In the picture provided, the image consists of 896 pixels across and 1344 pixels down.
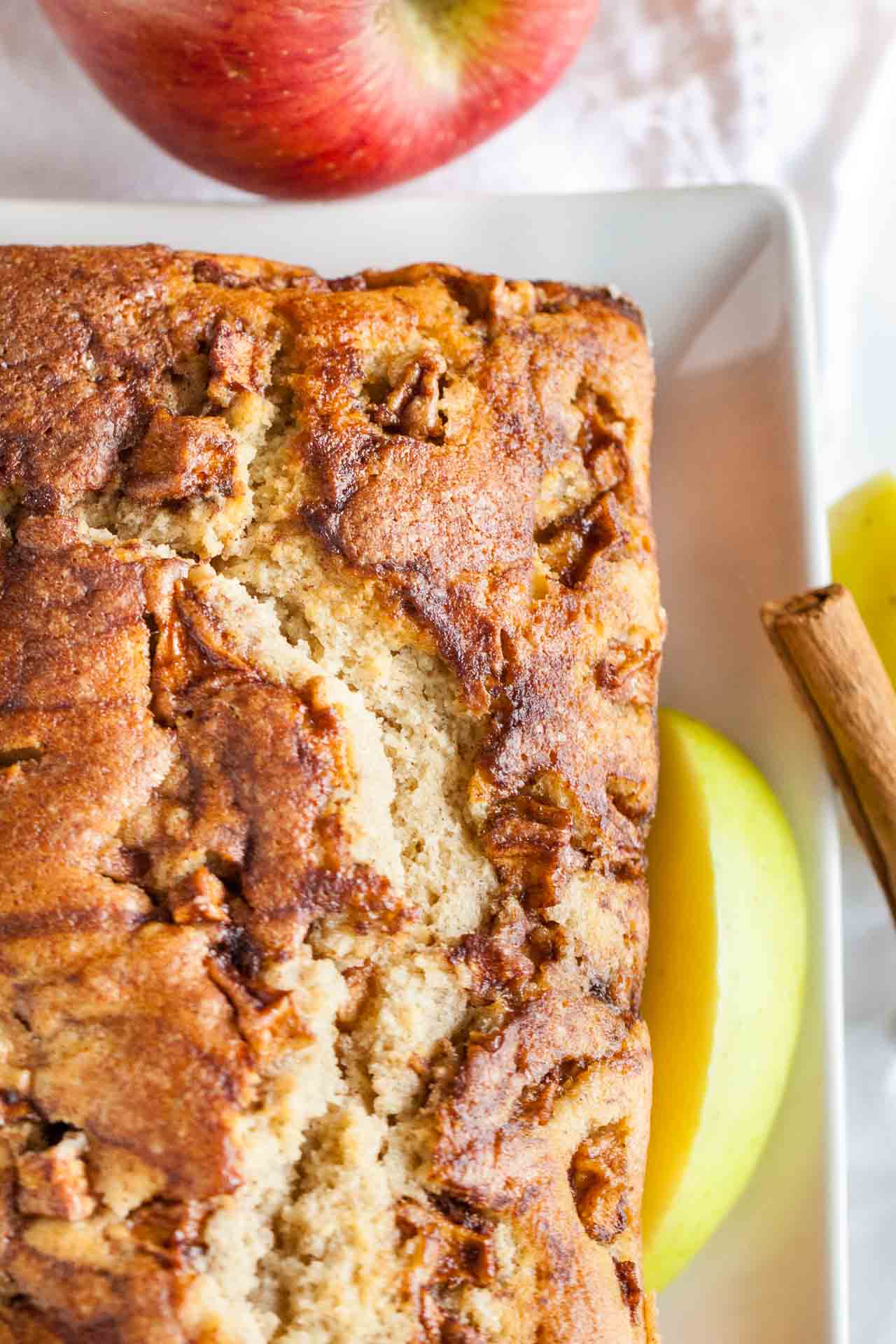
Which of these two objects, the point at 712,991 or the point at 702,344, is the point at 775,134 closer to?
the point at 702,344

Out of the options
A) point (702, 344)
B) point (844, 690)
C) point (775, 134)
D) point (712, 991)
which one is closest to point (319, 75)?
point (702, 344)

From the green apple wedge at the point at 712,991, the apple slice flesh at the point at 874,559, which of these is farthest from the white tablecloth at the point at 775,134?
the green apple wedge at the point at 712,991

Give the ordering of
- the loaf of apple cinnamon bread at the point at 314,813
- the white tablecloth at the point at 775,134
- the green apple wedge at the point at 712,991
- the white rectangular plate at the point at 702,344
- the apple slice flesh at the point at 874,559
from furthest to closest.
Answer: the white tablecloth at the point at 775,134
the apple slice flesh at the point at 874,559
the white rectangular plate at the point at 702,344
the green apple wedge at the point at 712,991
the loaf of apple cinnamon bread at the point at 314,813

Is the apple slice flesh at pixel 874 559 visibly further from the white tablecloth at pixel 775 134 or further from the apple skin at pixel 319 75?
the apple skin at pixel 319 75

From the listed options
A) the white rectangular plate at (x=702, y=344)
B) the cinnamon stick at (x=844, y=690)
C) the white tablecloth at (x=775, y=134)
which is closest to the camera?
the cinnamon stick at (x=844, y=690)

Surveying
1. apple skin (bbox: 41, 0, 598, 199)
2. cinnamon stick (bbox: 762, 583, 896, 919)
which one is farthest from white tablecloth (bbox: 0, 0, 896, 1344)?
cinnamon stick (bbox: 762, 583, 896, 919)

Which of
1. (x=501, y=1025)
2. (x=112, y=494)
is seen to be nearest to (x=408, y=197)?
(x=112, y=494)

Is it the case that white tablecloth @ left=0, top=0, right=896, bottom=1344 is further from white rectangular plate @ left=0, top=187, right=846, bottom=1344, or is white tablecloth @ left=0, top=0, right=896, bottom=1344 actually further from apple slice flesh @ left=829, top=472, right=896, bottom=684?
white rectangular plate @ left=0, top=187, right=846, bottom=1344
